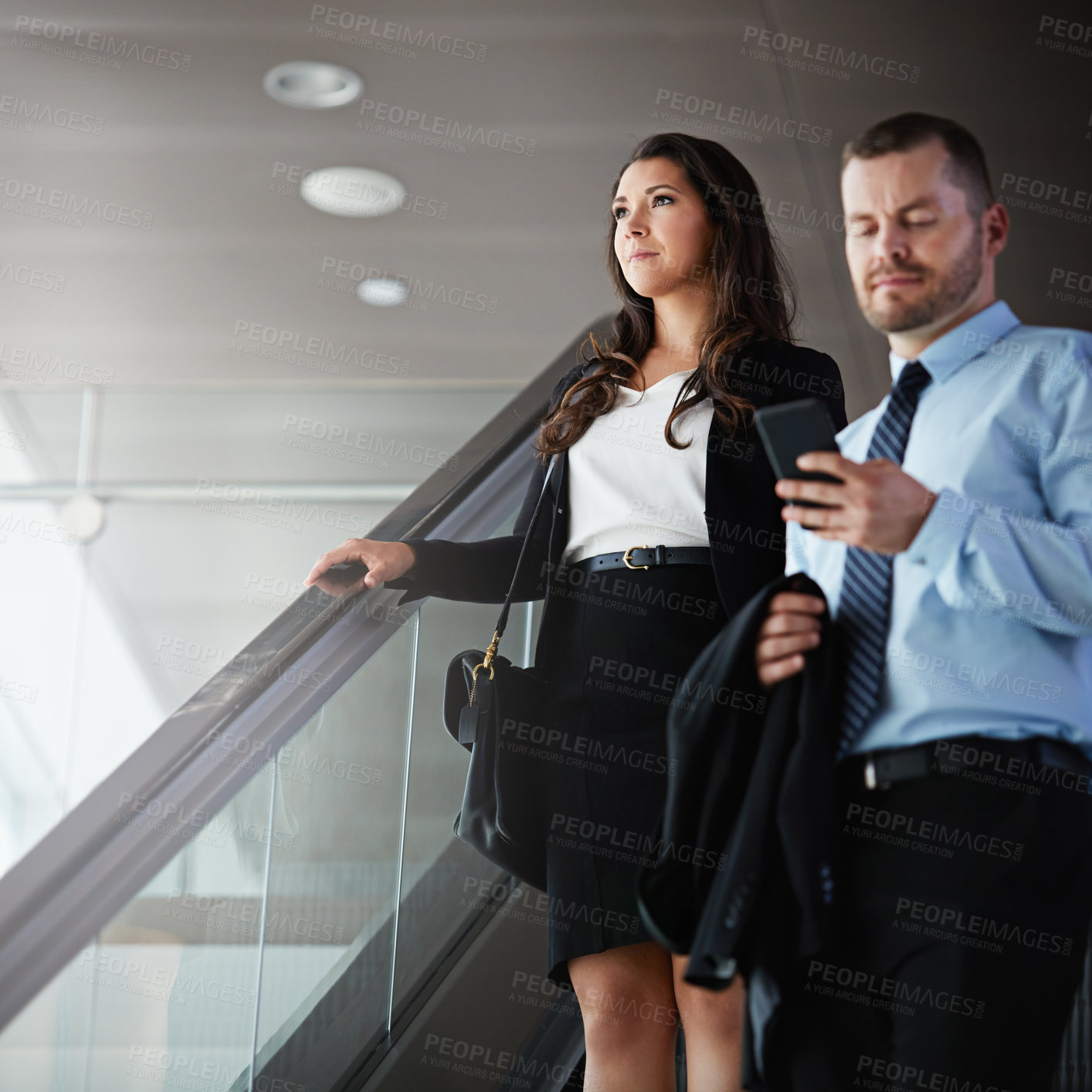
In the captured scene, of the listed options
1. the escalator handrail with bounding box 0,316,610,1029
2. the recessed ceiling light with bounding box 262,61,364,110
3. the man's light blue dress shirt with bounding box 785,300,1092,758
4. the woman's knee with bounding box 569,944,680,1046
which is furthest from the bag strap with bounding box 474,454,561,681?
the recessed ceiling light with bounding box 262,61,364,110

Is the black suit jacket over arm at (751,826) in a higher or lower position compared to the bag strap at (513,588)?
lower

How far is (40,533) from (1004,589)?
7.97 m

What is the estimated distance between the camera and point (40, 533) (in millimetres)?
8117

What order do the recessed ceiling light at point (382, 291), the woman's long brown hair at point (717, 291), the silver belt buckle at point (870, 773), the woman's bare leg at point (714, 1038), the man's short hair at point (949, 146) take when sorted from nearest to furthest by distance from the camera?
the silver belt buckle at point (870, 773), the man's short hair at point (949, 146), the woman's bare leg at point (714, 1038), the woman's long brown hair at point (717, 291), the recessed ceiling light at point (382, 291)

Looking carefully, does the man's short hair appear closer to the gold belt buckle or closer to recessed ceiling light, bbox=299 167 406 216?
the gold belt buckle

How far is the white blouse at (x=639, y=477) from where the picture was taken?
1976 mm

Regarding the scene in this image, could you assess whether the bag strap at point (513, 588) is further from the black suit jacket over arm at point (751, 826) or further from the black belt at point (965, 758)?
the black belt at point (965, 758)

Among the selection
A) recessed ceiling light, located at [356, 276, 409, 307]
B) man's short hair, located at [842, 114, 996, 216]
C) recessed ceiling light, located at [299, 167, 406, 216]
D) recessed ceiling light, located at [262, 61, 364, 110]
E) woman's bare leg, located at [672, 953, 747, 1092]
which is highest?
recessed ceiling light, located at [262, 61, 364, 110]

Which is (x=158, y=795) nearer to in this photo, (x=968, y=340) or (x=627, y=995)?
(x=627, y=995)

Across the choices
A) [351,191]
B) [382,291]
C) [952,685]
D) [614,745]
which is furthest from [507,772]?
[382,291]

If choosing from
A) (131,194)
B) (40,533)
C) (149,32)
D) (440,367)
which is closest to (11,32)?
(149,32)

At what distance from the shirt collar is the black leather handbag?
0.89 m

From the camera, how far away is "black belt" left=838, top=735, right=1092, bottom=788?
1191 millimetres

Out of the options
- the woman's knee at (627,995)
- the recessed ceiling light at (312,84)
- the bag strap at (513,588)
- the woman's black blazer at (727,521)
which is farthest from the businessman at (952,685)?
the recessed ceiling light at (312,84)
